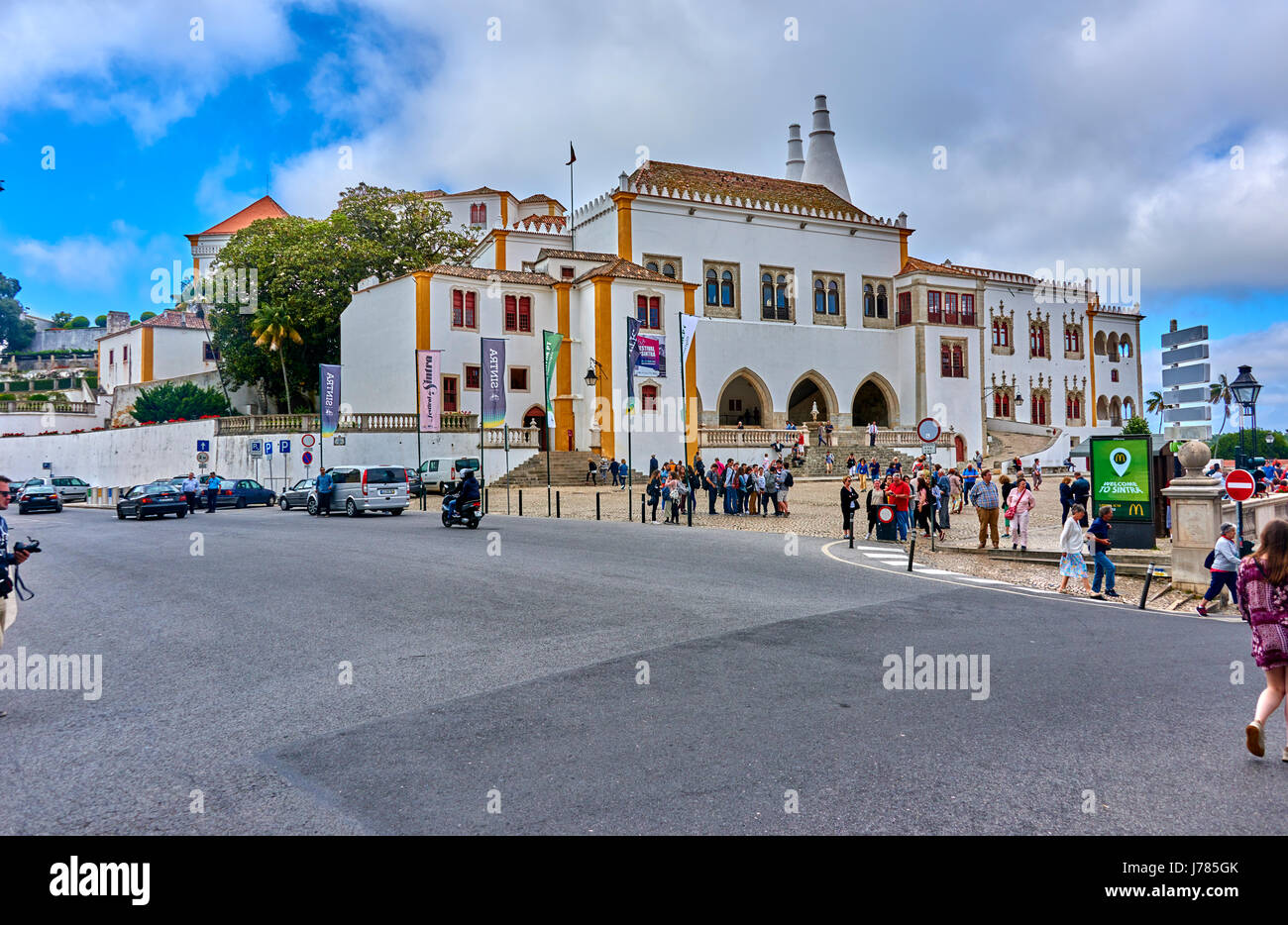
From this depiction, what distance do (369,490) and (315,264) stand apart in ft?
86.4

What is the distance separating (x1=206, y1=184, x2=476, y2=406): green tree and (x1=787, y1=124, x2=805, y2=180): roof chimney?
27879 mm

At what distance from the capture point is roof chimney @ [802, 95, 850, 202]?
6399cm

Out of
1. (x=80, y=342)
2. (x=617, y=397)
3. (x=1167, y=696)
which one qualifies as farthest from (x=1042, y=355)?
(x=80, y=342)

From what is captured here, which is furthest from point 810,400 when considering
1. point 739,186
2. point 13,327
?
point 13,327

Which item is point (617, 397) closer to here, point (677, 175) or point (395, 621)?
point (677, 175)

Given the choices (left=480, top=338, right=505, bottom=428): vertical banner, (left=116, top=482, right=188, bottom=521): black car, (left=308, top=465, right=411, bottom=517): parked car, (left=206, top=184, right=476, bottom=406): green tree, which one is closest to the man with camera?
(left=308, top=465, right=411, bottom=517): parked car

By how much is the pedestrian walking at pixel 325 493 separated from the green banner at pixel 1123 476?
74.2ft

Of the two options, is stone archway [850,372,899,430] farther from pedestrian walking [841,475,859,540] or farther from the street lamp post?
pedestrian walking [841,475,859,540]

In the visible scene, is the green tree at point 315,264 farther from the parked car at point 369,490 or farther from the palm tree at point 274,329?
the parked car at point 369,490

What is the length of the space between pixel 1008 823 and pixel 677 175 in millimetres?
52470

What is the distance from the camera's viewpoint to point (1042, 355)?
67188 mm

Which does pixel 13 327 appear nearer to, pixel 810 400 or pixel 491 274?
pixel 491 274

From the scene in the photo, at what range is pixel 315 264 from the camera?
1935 inches
